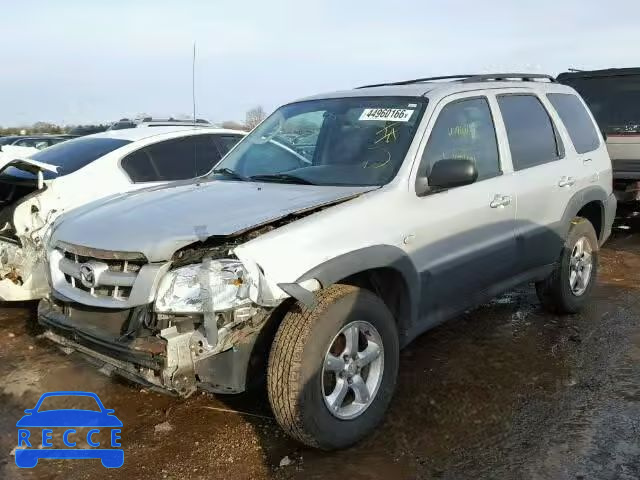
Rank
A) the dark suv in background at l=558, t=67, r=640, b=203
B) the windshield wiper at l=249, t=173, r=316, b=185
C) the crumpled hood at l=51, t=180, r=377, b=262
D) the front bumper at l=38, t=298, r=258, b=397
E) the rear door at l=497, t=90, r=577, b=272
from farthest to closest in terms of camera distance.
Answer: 1. the dark suv in background at l=558, t=67, r=640, b=203
2. the rear door at l=497, t=90, r=577, b=272
3. the windshield wiper at l=249, t=173, r=316, b=185
4. the crumpled hood at l=51, t=180, r=377, b=262
5. the front bumper at l=38, t=298, r=258, b=397

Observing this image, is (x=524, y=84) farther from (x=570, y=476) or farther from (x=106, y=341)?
(x=106, y=341)

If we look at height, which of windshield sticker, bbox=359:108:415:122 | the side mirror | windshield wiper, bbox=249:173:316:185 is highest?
windshield sticker, bbox=359:108:415:122

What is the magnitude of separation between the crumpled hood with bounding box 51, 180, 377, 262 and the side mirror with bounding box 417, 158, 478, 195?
417 mm

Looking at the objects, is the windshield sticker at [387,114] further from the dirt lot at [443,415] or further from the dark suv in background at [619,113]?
the dark suv in background at [619,113]

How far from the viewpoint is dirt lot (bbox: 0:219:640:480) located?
317 cm

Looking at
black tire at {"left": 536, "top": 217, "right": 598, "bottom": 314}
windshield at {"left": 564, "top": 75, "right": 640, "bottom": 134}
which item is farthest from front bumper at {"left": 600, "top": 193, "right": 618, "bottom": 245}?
windshield at {"left": 564, "top": 75, "right": 640, "bottom": 134}

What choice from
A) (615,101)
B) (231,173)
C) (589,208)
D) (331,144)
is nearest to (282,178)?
(331,144)

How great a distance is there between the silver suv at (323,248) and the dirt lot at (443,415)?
0.30m

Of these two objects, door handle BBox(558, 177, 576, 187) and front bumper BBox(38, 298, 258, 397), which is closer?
front bumper BBox(38, 298, 258, 397)

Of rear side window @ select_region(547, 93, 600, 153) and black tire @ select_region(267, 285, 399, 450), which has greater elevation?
rear side window @ select_region(547, 93, 600, 153)

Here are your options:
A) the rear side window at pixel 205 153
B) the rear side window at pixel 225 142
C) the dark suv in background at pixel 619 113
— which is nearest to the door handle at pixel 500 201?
the rear side window at pixel 205 153

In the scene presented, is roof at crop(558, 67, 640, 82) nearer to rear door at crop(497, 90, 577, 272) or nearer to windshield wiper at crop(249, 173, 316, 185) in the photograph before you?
rear door at crop(497, 90, 577, 272)

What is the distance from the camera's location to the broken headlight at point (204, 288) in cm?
283

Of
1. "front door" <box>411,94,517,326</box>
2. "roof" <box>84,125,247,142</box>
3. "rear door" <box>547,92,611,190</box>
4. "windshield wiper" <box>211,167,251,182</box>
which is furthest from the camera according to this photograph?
"roof" <box>84,125,247,142</box>
